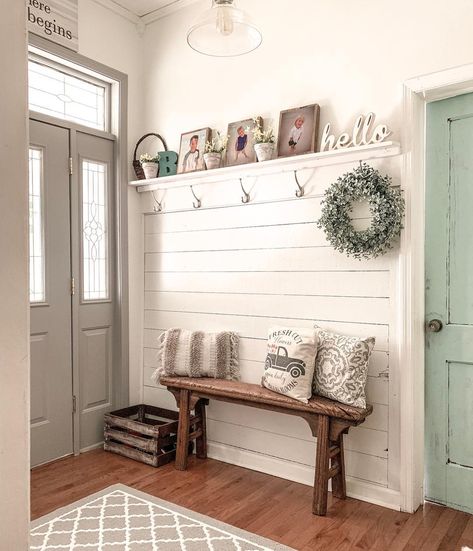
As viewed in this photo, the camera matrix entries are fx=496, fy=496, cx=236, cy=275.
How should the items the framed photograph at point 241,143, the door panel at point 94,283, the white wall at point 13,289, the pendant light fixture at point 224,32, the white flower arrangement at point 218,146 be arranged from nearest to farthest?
the white wall at point 13,289 < the pendant light fixture at point 224,32 < the framed photograph at point 241,143 < the white flower arrangement at point 218,146 < the door panel at point 94,283

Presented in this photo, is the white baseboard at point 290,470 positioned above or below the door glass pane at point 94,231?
below

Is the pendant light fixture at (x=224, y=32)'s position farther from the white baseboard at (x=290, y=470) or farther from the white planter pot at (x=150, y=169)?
the white baseboard at (x=290, y=470)

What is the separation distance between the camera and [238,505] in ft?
8.54

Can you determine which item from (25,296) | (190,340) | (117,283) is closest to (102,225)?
(117,283)

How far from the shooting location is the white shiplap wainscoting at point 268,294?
2.65 metres

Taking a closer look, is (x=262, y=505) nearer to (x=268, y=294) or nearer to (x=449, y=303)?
(x=268, y=294)

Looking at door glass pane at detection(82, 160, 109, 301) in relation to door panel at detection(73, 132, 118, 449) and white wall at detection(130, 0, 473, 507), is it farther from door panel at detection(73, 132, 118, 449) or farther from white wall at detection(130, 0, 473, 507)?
white wall at detection(130, 0, 473, 507)

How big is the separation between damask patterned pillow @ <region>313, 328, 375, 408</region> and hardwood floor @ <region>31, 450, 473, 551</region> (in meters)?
0.58

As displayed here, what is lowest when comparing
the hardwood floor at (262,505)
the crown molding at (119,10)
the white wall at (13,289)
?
the hardwood floor at (262,505)

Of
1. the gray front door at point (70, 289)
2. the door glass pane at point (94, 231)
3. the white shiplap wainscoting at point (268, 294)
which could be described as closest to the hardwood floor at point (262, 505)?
the white shiplap wainscoting at point (268, 294)

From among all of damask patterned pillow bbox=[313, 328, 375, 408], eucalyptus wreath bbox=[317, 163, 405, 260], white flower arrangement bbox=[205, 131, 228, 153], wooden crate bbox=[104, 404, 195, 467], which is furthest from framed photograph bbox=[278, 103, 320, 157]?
wooden crate bbox=[104, 404, 195, 467]

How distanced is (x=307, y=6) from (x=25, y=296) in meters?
2.80

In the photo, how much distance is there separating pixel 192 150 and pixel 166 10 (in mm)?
1071

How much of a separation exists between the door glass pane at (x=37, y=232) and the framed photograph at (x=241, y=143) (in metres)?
1.21
